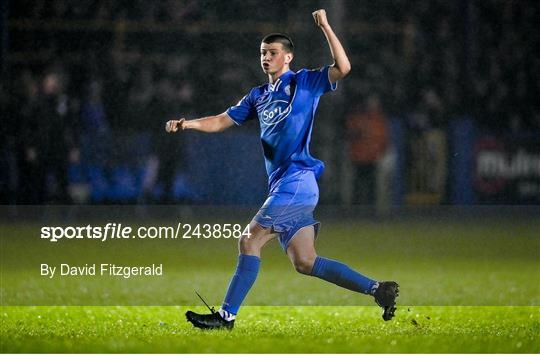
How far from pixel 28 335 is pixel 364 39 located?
41.4ft

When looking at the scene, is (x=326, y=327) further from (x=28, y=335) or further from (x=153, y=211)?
(x=153, y=211)

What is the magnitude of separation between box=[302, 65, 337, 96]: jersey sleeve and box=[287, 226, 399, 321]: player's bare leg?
2.59 feet

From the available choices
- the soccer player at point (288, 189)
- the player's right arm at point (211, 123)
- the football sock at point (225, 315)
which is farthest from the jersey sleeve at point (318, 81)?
the football sock at point (225, 315)

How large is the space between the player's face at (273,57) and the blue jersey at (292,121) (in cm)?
7

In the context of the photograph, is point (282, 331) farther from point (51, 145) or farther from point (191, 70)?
point (191, 70)

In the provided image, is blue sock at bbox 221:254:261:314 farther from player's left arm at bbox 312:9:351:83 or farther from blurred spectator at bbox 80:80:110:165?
blurred spectator at bbox 80:80:110:165

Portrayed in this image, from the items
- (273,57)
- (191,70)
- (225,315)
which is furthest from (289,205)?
(191,70)

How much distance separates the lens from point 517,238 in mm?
12016

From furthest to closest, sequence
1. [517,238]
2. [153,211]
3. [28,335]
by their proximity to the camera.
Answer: [153,211] < [517,238] < [28,335]

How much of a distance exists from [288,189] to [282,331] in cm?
81

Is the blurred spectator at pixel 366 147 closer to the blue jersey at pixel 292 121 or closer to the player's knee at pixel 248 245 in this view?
the blue jersey at pixel 292 121

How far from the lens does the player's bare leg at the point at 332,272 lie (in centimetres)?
624

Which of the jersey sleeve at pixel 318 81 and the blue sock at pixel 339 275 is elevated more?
the jersey sleeve at pixel 318 81

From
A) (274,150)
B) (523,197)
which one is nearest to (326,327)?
(274,150)
